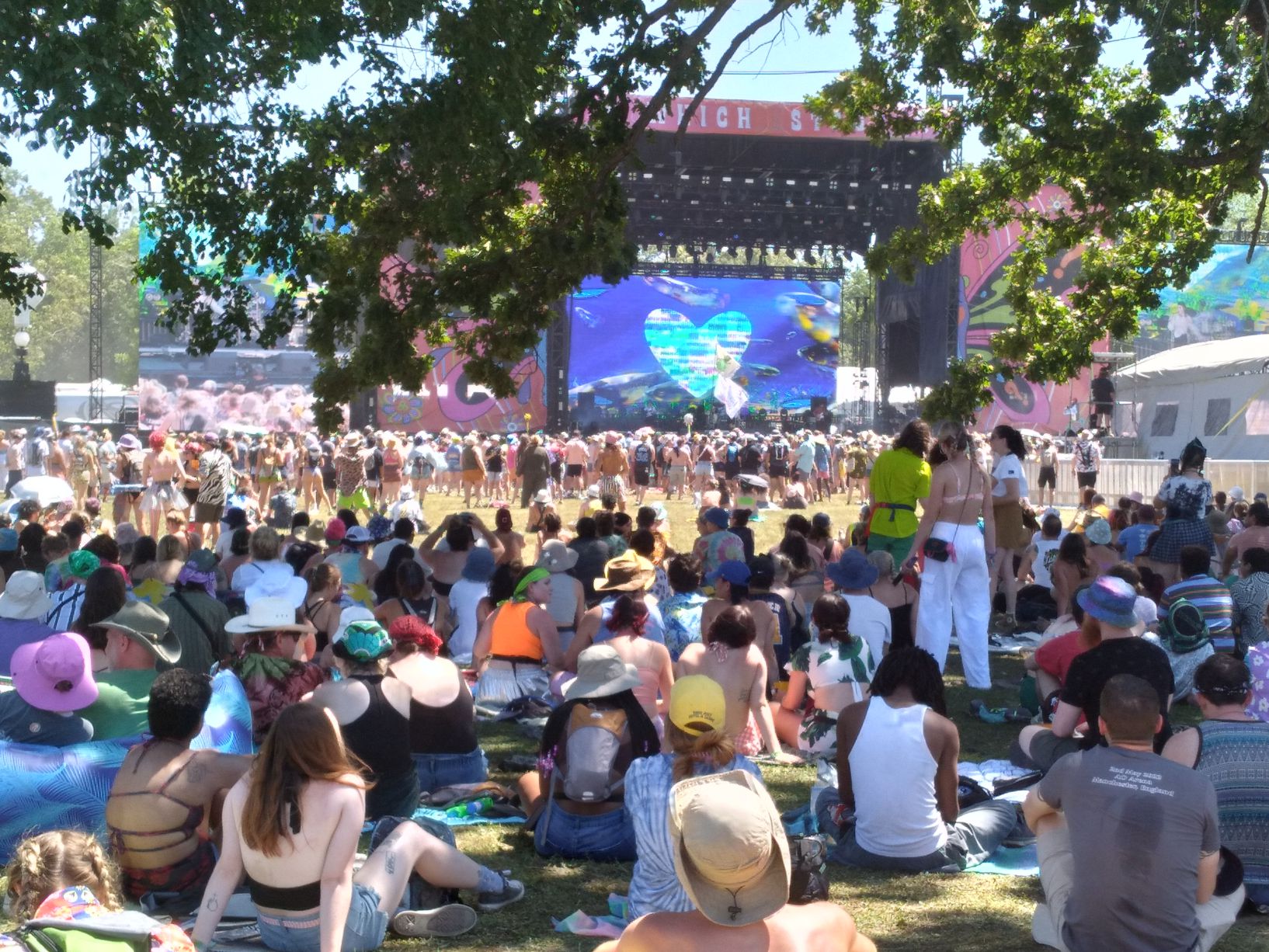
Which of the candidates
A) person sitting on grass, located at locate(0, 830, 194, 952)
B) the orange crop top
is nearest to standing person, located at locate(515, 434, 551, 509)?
the orange crop top

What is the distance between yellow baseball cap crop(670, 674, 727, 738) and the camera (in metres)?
4.21

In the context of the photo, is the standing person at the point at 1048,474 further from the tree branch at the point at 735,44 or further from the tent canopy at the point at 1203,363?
the tree branch at the point at 735,44

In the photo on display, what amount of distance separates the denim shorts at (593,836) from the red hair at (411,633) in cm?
92

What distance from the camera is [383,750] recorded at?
5.12 metres

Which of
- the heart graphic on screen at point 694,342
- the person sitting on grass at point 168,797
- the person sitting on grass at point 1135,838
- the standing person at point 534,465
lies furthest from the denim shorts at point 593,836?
the heart graphic on screen at point 694,342

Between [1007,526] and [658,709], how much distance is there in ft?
19.6

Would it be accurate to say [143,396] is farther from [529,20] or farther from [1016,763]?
[1016,763]

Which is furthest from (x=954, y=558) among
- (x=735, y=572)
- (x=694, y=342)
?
(x=694, y=342)

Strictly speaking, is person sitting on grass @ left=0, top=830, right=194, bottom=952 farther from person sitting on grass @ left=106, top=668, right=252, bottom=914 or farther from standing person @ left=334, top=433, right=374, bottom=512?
standing person @ left=334, top=433, right=374, bottom=512

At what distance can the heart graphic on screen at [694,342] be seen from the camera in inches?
1565

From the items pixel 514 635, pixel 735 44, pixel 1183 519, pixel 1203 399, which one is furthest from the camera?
pixel 1203 399

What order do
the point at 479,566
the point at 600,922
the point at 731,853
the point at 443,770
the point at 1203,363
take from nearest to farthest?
the point at 731,853
the point at 600,922
the point at 443,770
the point at 479,566
the point at 1203,363

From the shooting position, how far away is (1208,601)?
25.4ft

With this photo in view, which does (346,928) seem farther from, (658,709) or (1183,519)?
(1183,519)
